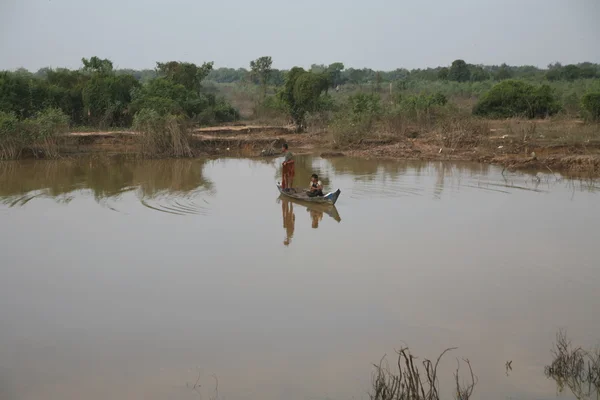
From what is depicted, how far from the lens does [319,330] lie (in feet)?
21.6

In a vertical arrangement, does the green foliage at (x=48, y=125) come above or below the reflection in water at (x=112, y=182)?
above

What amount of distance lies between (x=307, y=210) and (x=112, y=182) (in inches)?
251

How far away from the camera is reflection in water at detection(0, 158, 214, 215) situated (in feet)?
44.8

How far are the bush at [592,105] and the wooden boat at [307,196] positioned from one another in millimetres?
13815

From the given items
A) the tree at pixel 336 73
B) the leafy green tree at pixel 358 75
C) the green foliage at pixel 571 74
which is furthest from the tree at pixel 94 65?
the leafy green tree at pixel 358 75

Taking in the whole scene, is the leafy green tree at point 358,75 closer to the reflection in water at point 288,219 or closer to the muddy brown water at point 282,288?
the muddy brown water at point 282,288

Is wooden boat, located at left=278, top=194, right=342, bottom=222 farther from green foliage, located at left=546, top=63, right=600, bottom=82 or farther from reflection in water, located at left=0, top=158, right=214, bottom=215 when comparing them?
green foliage, located at left=546, top=63, right=600, bottom=82

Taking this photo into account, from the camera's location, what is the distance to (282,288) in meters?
7.91

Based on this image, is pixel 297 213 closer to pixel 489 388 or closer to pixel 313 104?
pixel 489 388

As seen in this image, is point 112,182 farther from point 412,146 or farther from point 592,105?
point 592,105

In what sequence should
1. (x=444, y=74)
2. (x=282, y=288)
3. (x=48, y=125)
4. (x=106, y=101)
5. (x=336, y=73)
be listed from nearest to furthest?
(x=282, y=288), (x=48, y=125), (x=106, y=101), (x=444, y=74), (x=336, y=73)

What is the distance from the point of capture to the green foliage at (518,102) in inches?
1013

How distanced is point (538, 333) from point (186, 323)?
3.76 m

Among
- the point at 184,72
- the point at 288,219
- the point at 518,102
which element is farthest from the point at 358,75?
the point at 288,219
